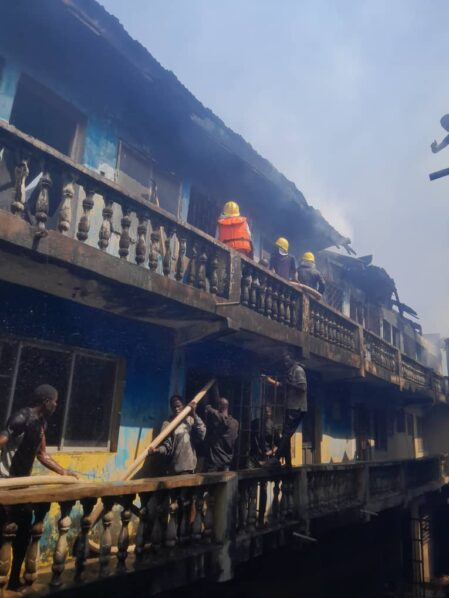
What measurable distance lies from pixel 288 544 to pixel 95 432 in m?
3.23

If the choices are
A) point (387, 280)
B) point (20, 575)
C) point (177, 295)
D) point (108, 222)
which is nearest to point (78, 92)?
point (108, 222)

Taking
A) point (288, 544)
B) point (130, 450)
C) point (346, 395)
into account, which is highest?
point (346, 395)

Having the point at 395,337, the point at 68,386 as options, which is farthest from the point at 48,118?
the point at 395,337

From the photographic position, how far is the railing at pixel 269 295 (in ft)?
24.4

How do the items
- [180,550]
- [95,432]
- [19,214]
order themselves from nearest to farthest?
[19,214]
[180,550]
[95,432]

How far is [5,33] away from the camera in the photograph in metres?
6.31

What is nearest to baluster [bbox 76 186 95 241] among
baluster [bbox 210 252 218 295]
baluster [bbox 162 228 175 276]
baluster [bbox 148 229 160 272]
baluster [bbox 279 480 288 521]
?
baluster [bbox 148 229 160 272]

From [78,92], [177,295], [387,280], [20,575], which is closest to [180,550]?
[20,575]

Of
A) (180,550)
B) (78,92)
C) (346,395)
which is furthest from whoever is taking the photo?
(346,395)

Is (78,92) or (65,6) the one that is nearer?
(65,6)

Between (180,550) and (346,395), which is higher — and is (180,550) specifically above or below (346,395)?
below

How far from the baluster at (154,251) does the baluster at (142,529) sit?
266cm

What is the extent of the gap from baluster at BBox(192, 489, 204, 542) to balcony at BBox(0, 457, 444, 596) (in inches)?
0.4

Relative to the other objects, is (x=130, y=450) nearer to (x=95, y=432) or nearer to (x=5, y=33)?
(x=95, y=432)
